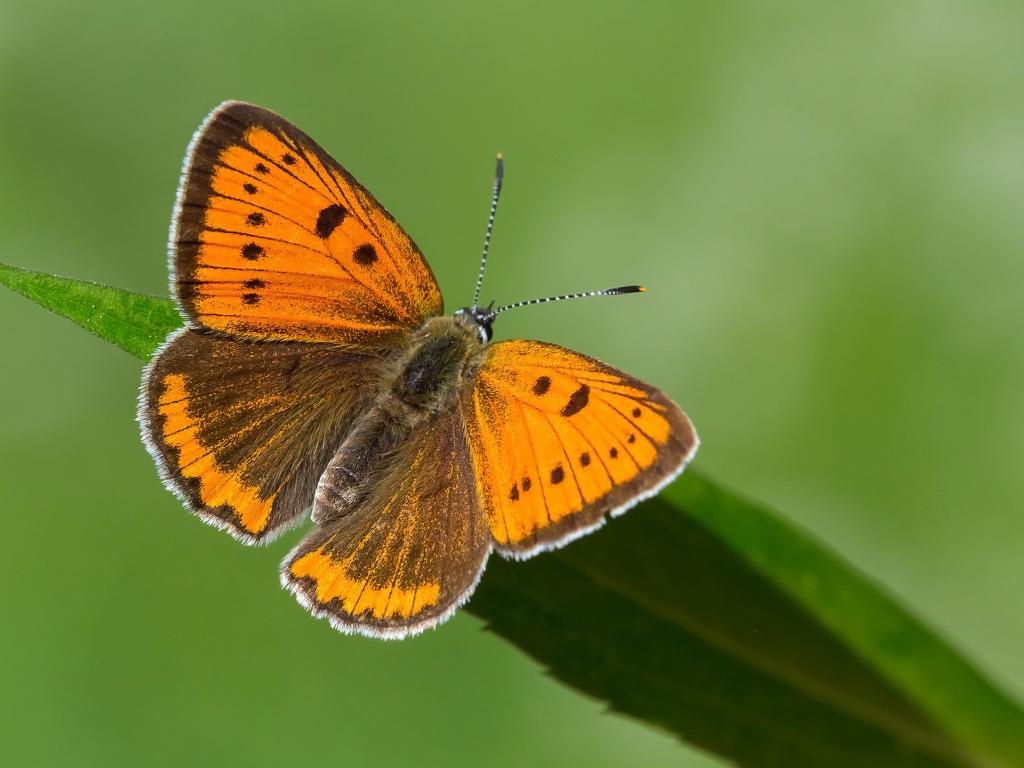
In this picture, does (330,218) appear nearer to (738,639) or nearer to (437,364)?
(437,364)

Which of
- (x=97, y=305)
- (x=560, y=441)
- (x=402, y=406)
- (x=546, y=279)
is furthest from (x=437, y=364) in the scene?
(x=546, y=279)

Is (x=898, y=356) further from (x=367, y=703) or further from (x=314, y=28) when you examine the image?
(x=314, y=28)

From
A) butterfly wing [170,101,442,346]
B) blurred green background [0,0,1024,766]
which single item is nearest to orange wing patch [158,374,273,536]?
butterfly wing [170,101,442,346]

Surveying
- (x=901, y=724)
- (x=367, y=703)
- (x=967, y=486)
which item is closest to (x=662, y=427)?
(x=901, y=724)

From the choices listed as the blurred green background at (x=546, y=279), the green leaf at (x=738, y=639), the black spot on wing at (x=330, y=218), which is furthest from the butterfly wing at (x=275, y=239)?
the blurred green background at (x=546, y=279)

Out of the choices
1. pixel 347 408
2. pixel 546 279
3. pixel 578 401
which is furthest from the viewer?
pixel 546 279
